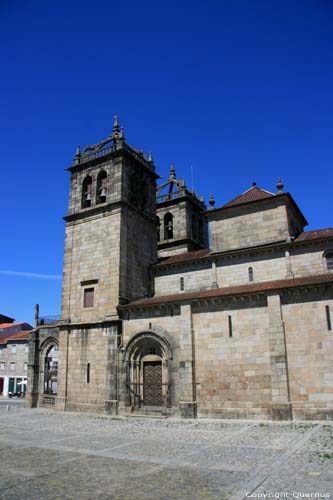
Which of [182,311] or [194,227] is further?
[194,227]

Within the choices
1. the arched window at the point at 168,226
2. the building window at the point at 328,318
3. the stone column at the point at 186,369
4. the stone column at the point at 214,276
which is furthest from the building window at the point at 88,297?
the building window at the point at 328,318

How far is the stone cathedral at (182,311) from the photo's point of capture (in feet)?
→ 57.9

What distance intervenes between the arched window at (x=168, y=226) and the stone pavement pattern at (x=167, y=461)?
20614 millimetres

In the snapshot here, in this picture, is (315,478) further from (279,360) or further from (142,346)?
(142,346)

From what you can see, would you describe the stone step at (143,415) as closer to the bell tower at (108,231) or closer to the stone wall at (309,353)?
the bell tower at (108,231)

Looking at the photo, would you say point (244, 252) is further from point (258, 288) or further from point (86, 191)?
point (86, 191)

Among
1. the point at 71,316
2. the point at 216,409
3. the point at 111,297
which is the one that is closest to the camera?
the point at 216,409

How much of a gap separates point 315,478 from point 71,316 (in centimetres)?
1945

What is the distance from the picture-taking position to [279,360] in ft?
57.3

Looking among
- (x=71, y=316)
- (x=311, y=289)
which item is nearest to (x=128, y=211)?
(x=71, y=316)

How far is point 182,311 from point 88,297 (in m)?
7.33

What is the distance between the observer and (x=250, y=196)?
2505 centimetres

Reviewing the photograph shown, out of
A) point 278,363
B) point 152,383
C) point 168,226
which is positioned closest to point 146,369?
point 152,383

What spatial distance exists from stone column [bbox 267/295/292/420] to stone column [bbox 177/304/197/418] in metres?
3.97
